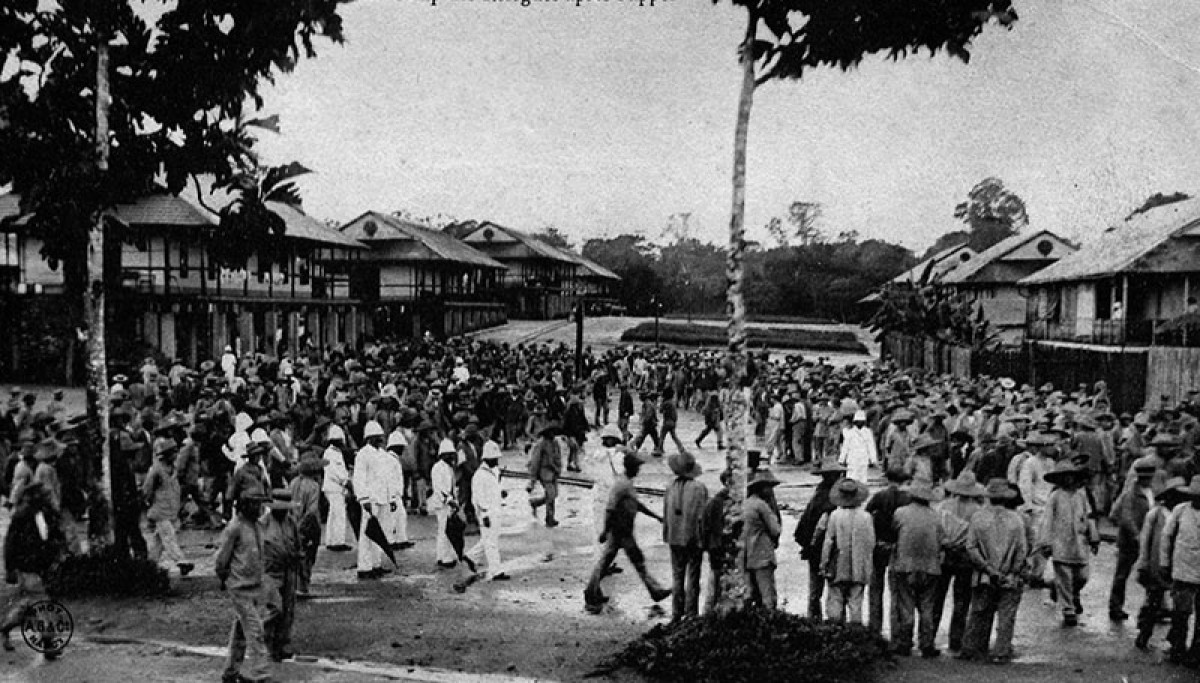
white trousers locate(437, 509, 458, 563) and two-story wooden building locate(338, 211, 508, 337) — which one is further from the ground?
two-story wooden building locate(338, 211, 508, 337)

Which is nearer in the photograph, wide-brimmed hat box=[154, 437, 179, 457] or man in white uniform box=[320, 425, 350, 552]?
wide-brimmed hat box=[154, 437, 179, 457]

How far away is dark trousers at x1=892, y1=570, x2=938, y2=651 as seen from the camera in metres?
8.65

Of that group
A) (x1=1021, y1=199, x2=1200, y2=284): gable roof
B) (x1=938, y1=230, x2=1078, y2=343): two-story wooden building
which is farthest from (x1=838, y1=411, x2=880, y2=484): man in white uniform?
(x1=938, y1=230, x2=1078, y2=343): two-story wooden building

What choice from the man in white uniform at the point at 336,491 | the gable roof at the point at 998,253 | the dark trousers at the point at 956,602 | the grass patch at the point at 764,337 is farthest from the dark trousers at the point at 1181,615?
the gable roof at the point at 998,253

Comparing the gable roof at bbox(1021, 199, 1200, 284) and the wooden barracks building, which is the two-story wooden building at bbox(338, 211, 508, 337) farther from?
the gable roof at bbox(1021, 199, 1200, 284)

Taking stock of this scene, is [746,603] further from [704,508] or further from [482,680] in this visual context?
[482,680]

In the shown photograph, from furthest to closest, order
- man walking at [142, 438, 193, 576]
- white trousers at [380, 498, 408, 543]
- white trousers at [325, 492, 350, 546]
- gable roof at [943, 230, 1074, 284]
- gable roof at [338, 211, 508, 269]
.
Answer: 1. gable roof at [338, 211, 508, 269]
2. gable roof at [943, 230, 1074, 284]
3. white trousers at [325, 492, 350, 546]
4. white trousers at [380, 498, 408, 543]
5. man walking at [142, 438, 193, 576]

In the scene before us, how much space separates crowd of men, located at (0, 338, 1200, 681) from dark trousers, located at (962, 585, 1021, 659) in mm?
16

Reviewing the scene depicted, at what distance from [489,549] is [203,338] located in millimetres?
27951

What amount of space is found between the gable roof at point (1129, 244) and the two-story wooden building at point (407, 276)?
93.2 ft

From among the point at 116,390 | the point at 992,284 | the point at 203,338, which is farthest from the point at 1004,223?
the point at 116,390

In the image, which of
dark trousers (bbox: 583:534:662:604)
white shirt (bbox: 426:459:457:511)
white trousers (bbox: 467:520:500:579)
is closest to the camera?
dark trousers (bbox: 583:534:662:604)

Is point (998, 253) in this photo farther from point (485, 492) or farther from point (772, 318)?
point (485, 492)

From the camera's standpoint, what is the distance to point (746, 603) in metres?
8.50
